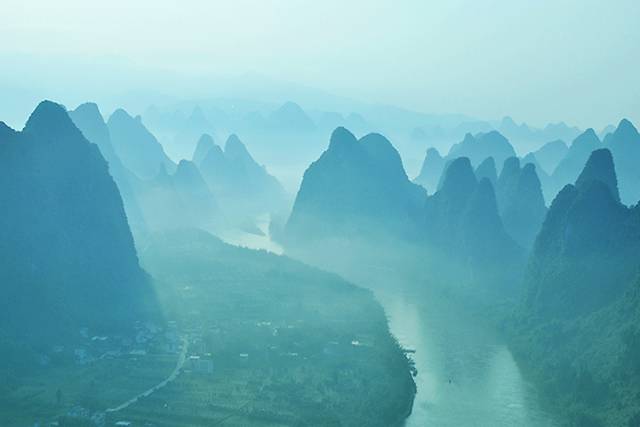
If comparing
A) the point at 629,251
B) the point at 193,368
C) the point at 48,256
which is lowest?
the point at 193,368

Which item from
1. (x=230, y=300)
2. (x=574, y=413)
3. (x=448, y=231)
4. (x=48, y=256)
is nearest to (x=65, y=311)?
(x=48, y=256)

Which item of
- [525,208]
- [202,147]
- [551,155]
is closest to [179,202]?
[525,208]

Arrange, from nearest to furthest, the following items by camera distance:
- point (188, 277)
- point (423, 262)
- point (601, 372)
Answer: point (601, 372) < point (188, 277) < point (423, 262)

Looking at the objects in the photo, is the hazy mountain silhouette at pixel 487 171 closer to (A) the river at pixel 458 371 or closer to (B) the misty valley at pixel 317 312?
(B) the misty valley at pixel 317 312

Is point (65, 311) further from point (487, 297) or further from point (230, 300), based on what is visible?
point (487, 297)

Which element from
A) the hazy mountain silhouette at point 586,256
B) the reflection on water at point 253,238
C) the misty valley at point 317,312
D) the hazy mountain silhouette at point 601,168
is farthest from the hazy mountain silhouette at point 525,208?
the reflection on water at point 253,238

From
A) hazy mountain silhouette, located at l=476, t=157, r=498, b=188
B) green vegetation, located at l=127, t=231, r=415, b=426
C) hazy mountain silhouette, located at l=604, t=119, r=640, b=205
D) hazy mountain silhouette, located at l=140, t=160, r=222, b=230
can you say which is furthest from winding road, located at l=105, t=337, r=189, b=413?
hazy mountain silhouette, located at l=604, t=119, r=640, b=205

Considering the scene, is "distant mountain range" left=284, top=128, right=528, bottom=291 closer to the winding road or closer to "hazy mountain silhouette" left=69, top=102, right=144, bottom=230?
"hazy mountain silhouette" left=69, top=102, right=144, bottom=230
